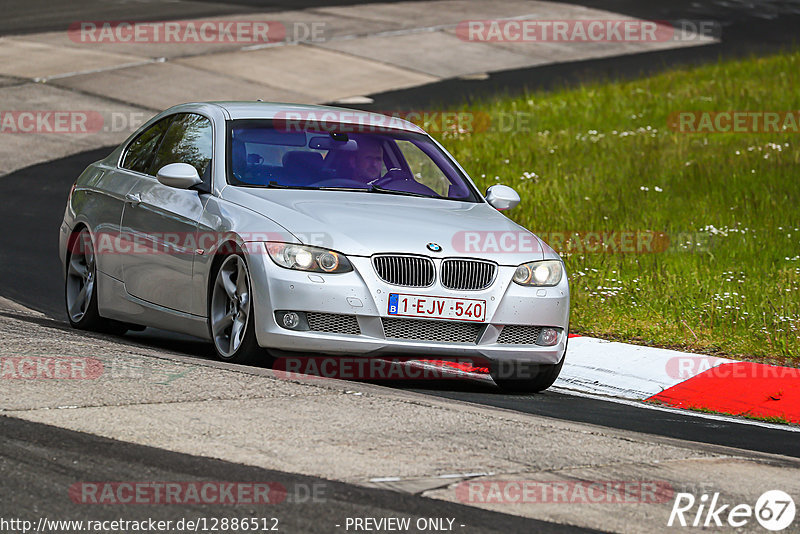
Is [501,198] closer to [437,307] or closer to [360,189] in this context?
[360,189]

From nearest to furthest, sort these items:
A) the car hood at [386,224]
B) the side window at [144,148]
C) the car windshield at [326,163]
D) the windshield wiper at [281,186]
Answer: the car hood at [386,224]
the windshield wiper at [281,186]
the car windshield at [326,163]
the side window at [144,148]

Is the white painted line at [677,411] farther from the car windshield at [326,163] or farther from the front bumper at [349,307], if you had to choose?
the car windshield at [326,163]

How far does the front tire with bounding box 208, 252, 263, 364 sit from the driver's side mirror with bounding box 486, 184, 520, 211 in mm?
1959

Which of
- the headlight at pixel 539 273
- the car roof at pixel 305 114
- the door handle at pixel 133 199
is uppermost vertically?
the car roof at pixel 305 114

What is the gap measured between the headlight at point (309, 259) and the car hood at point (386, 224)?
43mm

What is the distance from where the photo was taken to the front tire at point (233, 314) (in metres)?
7.82

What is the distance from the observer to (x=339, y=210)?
8070 millimetres

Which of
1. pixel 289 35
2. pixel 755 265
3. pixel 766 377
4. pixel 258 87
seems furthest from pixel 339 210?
pixel 289 35

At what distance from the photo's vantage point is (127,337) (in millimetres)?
9844

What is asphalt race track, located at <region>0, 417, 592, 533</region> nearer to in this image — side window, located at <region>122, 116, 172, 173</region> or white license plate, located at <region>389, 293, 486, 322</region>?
white license plate, located at <region>389, 293, 486, 322</region>

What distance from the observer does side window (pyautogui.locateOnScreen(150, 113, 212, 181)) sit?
8898mm

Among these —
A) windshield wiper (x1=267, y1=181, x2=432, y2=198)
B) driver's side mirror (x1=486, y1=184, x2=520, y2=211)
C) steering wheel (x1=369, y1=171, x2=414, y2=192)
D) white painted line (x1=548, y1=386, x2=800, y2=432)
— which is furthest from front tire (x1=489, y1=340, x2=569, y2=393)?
steering wheel (x1=369, y1=171, x2=414, y2=192)

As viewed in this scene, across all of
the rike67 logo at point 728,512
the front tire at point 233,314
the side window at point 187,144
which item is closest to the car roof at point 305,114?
the side window at point 187,144

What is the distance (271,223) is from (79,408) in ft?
6.13
